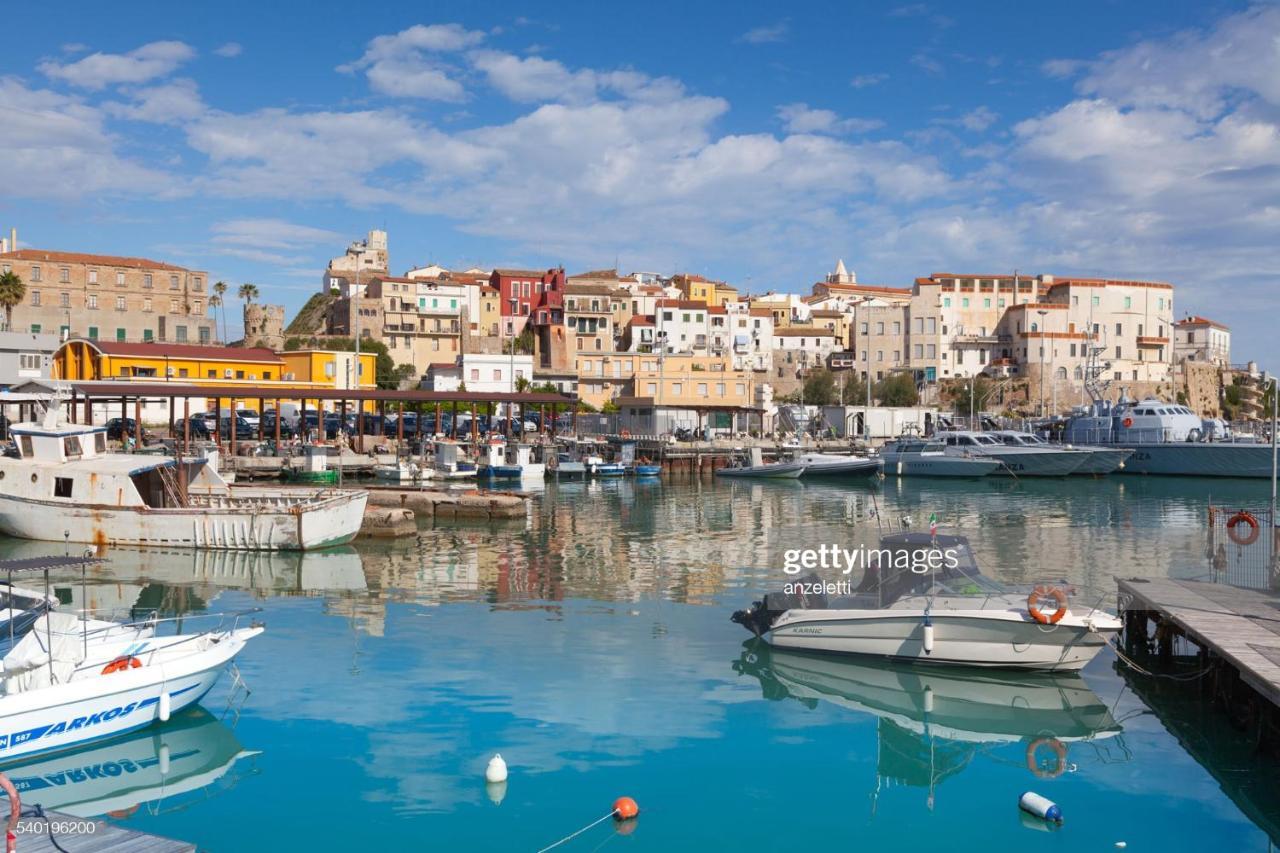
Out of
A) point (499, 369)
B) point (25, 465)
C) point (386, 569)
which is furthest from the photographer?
point (499, 369)

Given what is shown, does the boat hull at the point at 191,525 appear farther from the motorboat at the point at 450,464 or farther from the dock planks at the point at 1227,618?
the motorboat at the point at 450,464

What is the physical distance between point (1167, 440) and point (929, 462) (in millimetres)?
18784

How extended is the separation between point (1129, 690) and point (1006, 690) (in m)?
2.18

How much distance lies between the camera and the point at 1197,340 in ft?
414

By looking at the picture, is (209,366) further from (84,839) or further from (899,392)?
(84,839)

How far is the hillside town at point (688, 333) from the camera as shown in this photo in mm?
88875

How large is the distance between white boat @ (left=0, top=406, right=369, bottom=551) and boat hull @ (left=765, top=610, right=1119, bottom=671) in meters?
18.9

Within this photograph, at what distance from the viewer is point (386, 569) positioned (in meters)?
28.9

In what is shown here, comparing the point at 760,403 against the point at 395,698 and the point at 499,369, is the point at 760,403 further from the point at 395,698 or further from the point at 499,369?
the point at 395,698

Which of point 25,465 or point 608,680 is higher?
point 25,465

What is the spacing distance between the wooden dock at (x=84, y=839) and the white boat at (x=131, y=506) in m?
21.5

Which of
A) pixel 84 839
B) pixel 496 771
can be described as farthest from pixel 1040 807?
pixel 84 839

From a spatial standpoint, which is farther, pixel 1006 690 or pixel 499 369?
pixel 499 369

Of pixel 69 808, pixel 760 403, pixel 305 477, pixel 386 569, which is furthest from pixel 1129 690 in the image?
pixel 760 403
